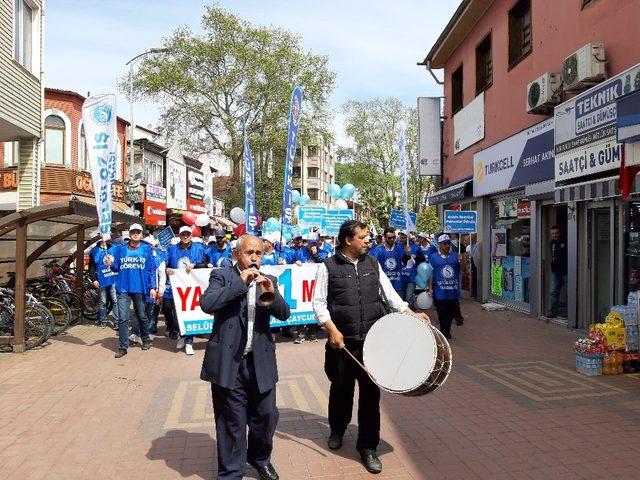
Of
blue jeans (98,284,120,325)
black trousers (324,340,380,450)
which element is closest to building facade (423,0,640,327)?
black trousers (324,340,380,450)

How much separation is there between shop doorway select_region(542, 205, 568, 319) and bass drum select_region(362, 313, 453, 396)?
8.19 meters

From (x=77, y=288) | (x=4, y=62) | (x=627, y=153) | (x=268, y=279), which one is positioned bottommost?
(x=77, y=288)

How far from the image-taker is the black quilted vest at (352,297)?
447 centimetres

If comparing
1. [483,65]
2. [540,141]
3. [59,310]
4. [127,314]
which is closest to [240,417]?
[127,314]

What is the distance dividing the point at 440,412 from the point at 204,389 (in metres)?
2.71

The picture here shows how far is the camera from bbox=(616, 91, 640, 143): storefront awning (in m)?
6.61

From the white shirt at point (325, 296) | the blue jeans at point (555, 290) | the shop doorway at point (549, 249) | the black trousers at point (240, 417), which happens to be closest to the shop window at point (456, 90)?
the shop doorway at point (549, 249)

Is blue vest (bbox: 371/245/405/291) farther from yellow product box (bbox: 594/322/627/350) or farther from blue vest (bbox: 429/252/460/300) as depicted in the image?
yellow product box (bbox: 594/322/627/350)

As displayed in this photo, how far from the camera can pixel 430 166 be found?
19609 millimetres

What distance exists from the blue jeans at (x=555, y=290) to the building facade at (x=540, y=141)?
0.23 metres

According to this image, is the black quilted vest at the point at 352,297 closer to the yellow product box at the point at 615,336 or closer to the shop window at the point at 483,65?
the yellow product box at the point at 615,336

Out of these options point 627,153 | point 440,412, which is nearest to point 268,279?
point 440,412

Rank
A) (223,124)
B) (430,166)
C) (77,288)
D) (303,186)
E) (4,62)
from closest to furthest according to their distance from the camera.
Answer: (77,288) < (4,62) < (430,166) < (223,124) < (303,186)

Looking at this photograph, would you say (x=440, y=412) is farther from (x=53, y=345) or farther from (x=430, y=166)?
(x=430, y=166)
